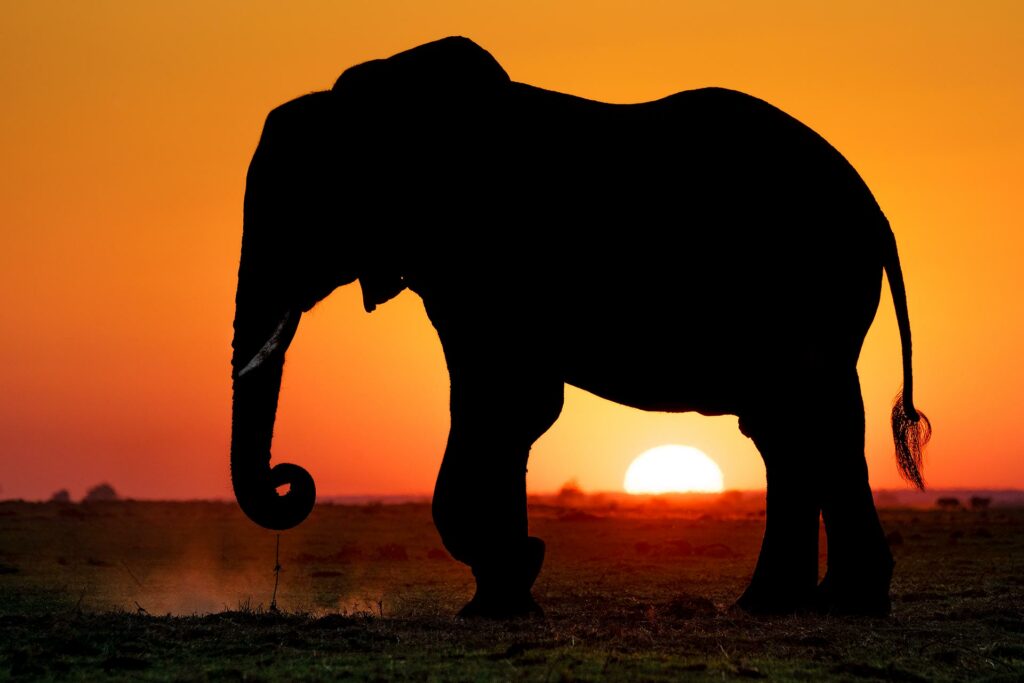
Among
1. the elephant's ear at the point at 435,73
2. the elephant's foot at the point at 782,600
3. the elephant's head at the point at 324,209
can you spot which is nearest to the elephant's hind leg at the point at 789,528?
the elephant's foot at the point at 782,600

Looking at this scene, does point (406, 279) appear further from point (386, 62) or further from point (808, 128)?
point (808, 128)

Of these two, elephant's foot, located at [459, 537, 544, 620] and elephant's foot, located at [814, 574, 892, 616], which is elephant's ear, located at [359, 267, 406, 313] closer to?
elephant's foot, located at [459, 537, 544, 620]

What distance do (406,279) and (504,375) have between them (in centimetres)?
144

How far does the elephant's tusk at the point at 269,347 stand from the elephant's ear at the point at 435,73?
2.25m

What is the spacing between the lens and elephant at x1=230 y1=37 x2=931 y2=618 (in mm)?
11969

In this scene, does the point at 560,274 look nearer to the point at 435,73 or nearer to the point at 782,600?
the point at 435,73

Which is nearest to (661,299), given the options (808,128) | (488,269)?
(488,269)

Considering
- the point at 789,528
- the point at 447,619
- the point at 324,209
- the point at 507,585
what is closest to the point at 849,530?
the point at 789,528

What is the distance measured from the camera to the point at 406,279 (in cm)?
1253

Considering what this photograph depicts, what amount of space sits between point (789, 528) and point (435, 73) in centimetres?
541

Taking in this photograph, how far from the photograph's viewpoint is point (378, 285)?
12469mm

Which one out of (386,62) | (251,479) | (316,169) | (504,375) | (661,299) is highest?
(386,62)

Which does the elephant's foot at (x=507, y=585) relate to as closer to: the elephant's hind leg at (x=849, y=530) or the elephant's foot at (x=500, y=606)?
the elephant's foot at (x=500, y=606)

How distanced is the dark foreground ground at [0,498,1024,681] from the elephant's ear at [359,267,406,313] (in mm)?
2832
